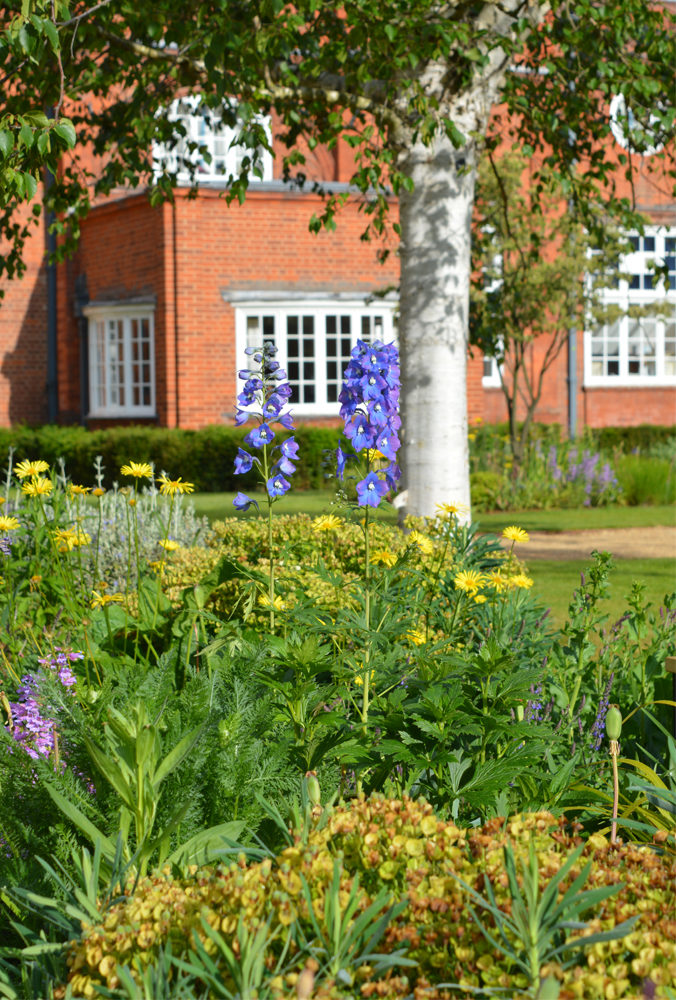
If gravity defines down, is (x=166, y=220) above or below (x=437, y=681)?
above

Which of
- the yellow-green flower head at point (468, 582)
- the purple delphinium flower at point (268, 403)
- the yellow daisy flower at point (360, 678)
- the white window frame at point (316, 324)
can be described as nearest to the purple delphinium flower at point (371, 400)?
the purple delphinium flower at point (268, 403)

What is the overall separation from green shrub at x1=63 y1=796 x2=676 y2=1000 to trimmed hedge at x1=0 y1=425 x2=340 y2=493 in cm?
1386

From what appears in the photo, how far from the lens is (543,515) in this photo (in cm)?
1335

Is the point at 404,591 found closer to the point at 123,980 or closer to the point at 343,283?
the point at 123,980

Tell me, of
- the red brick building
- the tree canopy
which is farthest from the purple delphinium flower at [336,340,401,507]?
the red brick building

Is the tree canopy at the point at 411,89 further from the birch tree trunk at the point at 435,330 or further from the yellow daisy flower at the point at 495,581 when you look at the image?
the yellow daisy flower at the point at 495,581

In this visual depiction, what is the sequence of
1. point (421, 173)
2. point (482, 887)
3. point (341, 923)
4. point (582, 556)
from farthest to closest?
point (582, 556)
point (421, 173)
point (482, 887)
point (341, 923)

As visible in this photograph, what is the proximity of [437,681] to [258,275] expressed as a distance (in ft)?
52.5

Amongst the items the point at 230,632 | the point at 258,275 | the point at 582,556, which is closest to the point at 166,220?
the point at 258,275

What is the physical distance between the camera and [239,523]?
17.9 ft

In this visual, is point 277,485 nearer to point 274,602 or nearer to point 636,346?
point 274,602

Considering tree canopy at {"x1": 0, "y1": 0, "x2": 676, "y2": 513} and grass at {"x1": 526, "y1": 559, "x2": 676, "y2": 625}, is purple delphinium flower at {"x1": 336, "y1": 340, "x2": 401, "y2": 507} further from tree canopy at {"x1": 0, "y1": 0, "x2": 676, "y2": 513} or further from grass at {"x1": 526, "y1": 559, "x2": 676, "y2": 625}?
grass at {"x1": 526, "y1": 559, "x2": 676, "y2": 625}

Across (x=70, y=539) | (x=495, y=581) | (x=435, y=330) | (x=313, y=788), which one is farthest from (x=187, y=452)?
(x=313, y=788)

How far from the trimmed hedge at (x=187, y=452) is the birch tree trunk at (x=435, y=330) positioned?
28.5ft
